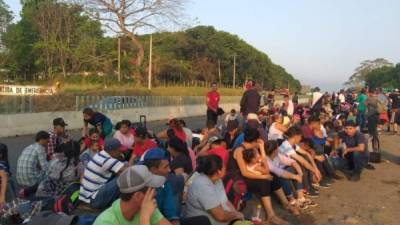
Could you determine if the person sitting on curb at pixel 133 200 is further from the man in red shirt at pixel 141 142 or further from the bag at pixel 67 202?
the man in red shirt at pixel 141 142

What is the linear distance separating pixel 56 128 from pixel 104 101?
44.4ft

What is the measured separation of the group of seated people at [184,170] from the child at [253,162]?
0.05 feet

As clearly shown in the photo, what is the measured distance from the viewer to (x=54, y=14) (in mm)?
48562

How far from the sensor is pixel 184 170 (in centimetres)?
619

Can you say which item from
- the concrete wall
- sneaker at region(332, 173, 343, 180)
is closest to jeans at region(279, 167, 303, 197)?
sneaker at region(332, 173, 343, 180)

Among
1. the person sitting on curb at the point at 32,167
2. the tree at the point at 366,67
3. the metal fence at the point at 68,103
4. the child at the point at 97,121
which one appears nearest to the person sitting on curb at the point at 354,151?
the child at the point at 97,121

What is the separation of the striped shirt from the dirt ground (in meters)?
2.87

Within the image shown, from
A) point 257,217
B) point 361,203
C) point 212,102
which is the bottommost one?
point 361,203

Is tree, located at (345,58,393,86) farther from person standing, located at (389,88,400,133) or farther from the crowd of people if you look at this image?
the crowd of people

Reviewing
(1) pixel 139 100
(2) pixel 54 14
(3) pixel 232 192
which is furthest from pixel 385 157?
(2) pixel 54 14

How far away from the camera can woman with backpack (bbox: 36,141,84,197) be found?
6094 mm

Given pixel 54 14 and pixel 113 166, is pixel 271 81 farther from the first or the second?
pixel 113 166

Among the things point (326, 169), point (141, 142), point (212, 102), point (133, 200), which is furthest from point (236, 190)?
point (212, 102)

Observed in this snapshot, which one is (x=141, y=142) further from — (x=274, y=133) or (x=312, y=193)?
(x=274, y=133)
